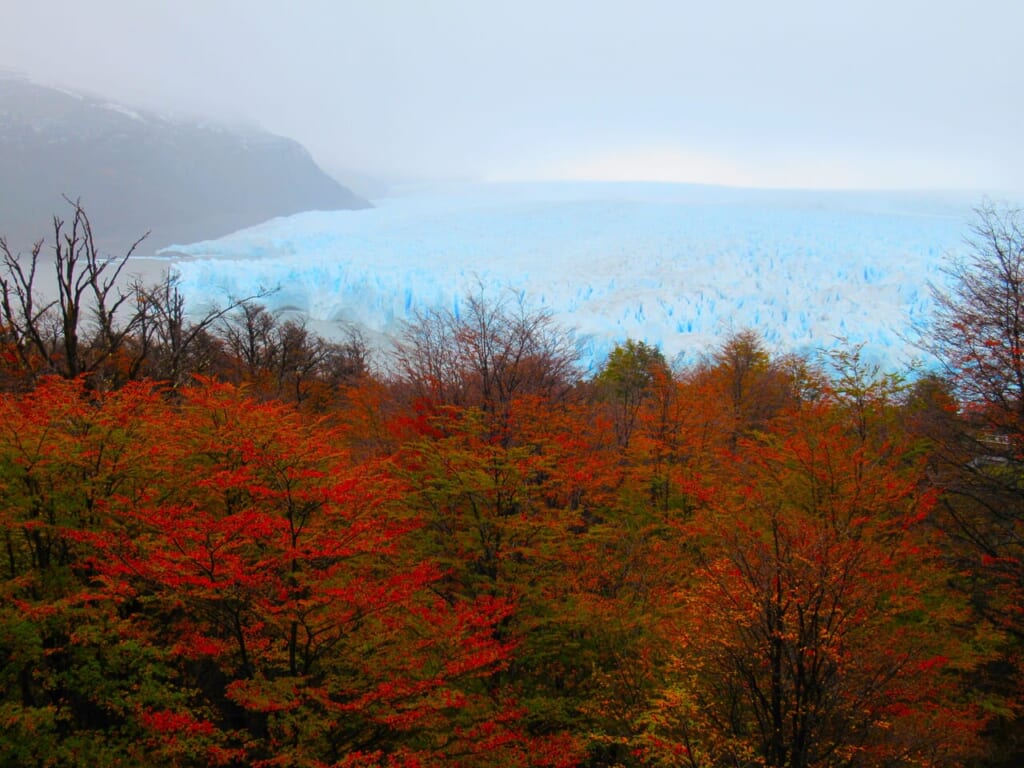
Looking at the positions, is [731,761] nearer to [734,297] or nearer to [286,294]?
[734,297]

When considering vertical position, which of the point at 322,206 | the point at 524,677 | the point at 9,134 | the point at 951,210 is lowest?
the point at 524,677

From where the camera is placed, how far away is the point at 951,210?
4238 centimetres

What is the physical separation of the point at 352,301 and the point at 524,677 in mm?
27697

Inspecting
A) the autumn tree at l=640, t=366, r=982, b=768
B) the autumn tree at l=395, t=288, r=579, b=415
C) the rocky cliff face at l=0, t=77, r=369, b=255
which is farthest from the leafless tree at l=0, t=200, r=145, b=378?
the rocky cliff face at l=0, t=77, r=369, b=255

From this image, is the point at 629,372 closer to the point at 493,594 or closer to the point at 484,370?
the point at 484,370

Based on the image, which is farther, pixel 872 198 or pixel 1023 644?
pixel 872 198

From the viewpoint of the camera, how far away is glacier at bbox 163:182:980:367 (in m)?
30.7

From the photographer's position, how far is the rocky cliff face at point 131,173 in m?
59.5

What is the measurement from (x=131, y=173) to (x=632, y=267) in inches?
2152

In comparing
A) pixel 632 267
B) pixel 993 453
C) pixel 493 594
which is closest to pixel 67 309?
pixel 493 594

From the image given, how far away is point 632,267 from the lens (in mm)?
34750

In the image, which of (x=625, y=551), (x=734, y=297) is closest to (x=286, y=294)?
(x=734, y=297)

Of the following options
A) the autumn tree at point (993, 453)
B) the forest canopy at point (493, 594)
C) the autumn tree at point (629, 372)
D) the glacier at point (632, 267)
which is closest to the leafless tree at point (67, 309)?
the forest canopy at point (493, 594)

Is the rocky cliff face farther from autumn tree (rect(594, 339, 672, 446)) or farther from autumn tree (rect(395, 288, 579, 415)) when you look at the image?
autumn tree (rect(395, 288, 579, 415))
